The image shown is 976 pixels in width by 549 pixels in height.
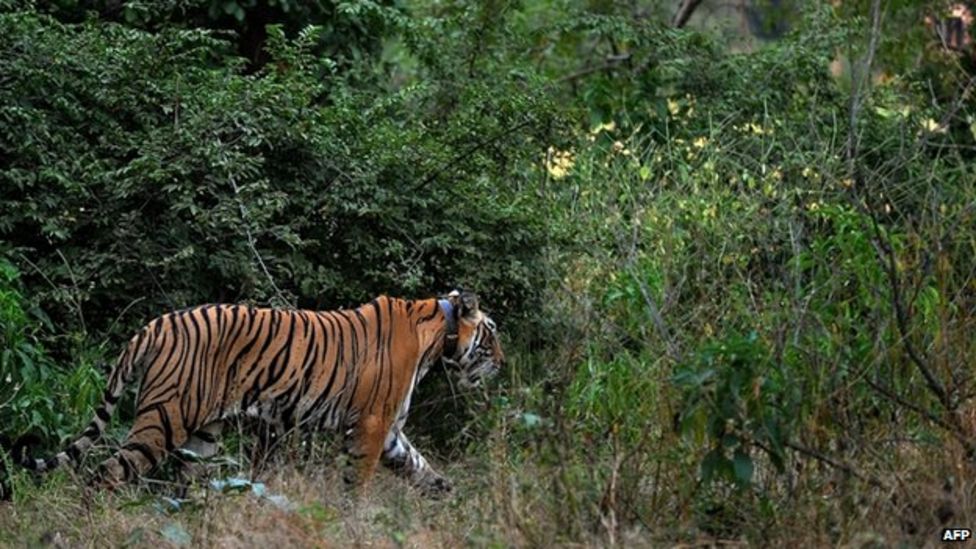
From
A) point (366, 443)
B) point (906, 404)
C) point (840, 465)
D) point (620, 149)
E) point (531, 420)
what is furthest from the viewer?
→ point (620, 149)

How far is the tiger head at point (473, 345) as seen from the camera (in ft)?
28.5

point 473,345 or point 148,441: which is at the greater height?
point 473,345

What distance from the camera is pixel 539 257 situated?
998cm

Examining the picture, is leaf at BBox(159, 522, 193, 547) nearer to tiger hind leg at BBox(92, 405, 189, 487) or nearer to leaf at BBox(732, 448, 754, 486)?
tiger hind leg at BBox(92, 405, 189, 487)

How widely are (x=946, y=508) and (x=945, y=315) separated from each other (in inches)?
37.9

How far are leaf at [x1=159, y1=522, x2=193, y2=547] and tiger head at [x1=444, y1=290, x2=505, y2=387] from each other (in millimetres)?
2574

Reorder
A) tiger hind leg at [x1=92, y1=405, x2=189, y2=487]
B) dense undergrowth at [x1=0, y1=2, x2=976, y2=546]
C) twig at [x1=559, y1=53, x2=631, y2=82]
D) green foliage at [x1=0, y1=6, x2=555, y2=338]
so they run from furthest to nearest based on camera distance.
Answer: twig at [x1=559, y1=53, x2=631, y2=82] < green foliage at [x1=0, y1=6, x2=555, y2=338] < tiger hind leg at [x1=92, y1=405, x2=189, y2=487] < dense undergrowth at [x1=0, y1=2, x2=976, y2=546]

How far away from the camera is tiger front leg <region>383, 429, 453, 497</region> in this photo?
323 inches

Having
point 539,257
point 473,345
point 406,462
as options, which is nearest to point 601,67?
point 539,257

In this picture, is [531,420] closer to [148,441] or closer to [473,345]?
[148,441]

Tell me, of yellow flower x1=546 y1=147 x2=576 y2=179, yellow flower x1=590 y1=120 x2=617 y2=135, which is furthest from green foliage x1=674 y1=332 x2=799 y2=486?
yellow flower x1=590 y1=120 x2=617 y2=135

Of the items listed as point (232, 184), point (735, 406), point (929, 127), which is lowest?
point (232, 184)

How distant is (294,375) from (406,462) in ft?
2.27

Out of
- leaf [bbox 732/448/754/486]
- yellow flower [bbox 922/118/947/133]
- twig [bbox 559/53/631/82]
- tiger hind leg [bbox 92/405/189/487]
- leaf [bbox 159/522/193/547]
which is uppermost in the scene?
yellow flower [bbox 922/118/947/133]
